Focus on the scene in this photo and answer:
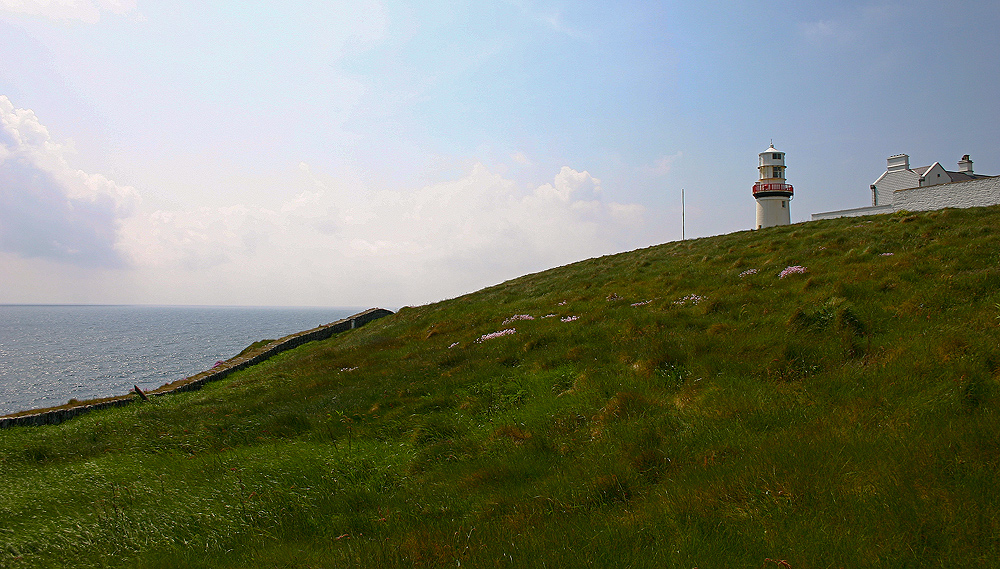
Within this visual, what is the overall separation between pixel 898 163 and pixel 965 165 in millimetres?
7911

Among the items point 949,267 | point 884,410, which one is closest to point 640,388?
point 884,410

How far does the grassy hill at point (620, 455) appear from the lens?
14.2ft

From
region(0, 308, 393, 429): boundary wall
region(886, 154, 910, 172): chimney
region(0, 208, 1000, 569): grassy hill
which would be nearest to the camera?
region(0, 208, 1000, 569): grassy hill

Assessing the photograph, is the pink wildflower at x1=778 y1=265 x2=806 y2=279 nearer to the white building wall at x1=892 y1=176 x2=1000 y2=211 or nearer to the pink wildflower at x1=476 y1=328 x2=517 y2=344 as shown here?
the pink wildflower at x1=476 y1=328 x2=517 y2=344

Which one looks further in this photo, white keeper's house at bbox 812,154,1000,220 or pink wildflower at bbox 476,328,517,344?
white keeper's house at bbox 812,154,1000,220

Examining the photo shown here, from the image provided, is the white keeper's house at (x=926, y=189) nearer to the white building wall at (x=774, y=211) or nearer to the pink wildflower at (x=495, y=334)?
the white building wall at (x=774, y=211)

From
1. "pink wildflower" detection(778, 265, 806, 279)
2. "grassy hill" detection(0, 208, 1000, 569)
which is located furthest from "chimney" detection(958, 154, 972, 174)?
"pink wildflower" detection(778, 265, 806, 279)

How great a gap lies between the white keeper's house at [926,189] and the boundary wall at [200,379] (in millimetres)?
43970

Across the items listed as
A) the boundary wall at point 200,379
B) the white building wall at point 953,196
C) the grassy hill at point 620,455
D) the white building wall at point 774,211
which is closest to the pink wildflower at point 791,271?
the grassy hill at point 620,455

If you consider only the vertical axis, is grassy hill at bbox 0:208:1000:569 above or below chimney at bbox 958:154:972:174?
below

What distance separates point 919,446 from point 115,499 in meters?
10.7

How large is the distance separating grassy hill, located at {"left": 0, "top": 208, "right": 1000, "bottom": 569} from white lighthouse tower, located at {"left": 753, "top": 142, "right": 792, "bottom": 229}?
4037 cm

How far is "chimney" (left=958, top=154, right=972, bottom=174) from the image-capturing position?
49906 millimetres

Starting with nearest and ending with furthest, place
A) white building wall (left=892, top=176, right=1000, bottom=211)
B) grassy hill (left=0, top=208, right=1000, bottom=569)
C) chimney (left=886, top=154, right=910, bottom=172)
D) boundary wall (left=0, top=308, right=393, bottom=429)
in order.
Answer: grassy hill (left=0, top=208, right=1000, bottom=569) → boundary wall (left=0, top=308, right=393, bottom=429) → white building wall (left=892, top=176, right=1000, bottom=211) → chimney (left=886, top=154, right=910, bottom=172)
